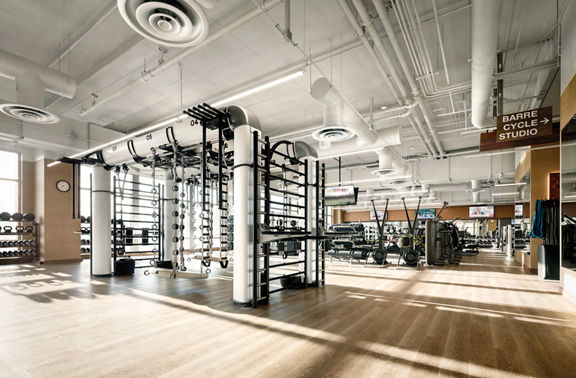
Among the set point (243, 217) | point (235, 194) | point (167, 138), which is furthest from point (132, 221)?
point (243, 217)

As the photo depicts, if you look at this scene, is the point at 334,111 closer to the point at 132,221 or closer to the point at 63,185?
the point at 132,221

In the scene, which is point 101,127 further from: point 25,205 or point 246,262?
point 246,262

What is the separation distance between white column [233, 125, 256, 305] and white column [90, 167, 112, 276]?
4684 millimetres

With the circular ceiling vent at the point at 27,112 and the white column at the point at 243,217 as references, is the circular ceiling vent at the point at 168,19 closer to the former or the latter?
the white column at the point at 243,217

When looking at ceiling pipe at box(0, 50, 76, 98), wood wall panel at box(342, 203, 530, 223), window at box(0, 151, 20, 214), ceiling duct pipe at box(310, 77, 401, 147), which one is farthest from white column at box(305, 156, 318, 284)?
wood wall panel at box(342, 203, 530, 223)

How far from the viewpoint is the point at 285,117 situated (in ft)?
31.2

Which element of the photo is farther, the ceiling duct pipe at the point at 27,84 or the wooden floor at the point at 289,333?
the ceiling duct pipe at the point at 27,84

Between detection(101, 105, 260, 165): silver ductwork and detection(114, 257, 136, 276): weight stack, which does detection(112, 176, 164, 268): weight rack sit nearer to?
detection(114, 257, 136, 276): weight stack

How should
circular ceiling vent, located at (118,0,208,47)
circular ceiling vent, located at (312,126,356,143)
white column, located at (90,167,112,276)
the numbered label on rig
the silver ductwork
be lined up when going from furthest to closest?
white column, located at (90,167,112,276)
circular ceiling vent, located at (312,126,356,143)
the numbered label on rig
the silver ductwork
circular ceiling vent, located at (118,0,208,47)

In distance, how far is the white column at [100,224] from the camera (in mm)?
7445

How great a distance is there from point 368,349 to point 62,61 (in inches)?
303

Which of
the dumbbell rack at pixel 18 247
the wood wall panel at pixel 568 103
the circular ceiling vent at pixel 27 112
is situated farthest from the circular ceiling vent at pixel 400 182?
the dumbbell rack at pixel 18 247

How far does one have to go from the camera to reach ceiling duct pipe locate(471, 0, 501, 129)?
3.58 m

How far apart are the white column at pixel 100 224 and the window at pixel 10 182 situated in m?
6.34
